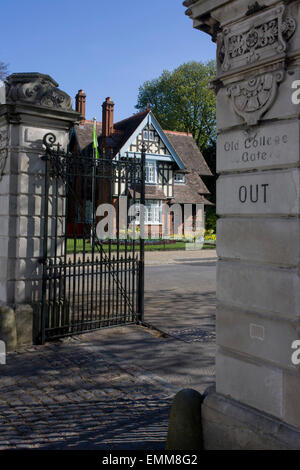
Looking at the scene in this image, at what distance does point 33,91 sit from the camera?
22.2ft

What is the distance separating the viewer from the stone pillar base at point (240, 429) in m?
2.96

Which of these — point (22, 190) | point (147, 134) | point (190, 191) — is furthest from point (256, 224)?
point (190, 191)

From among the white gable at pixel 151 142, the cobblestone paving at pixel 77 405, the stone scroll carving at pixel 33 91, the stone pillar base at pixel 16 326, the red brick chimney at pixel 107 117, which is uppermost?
the red brick chimney at pixel 107 117

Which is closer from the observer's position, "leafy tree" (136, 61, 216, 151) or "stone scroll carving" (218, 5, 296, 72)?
"stone scroll carving" (218, 5, 296, 72)

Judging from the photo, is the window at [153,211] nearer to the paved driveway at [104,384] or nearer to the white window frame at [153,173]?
the white window frame at [153,173]

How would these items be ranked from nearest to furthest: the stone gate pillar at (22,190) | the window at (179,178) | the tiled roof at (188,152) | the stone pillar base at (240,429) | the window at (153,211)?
the stone pillar base at (240,429) < the stone gate pillar at (22,190) < the window at (153,211) < the window at (179,178) < the tiled roof at (188,152)

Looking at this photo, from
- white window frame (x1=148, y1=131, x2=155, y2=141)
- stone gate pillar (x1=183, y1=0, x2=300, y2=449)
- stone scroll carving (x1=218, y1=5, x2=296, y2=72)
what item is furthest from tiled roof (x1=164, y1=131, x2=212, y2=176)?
stone gate pillar (x1=183, y1=0, x2=300, y2=449)

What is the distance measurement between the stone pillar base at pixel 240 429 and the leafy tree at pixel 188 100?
144 feet

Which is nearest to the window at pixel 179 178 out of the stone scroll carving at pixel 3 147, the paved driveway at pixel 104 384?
the paved driveway at pixel 104 384

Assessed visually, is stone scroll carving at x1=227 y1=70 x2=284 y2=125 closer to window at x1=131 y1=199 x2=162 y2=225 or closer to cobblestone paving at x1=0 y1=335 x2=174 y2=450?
cobblestone paving at x1=0 y1=335 x2=174 y2=450

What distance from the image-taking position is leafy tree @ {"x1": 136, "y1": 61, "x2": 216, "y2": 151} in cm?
4562

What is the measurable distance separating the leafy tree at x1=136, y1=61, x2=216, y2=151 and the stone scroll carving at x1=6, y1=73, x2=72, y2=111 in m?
39.6

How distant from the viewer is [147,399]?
4738mm

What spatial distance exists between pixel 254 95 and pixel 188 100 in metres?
44.4
